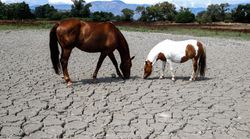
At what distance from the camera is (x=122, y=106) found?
290 inches

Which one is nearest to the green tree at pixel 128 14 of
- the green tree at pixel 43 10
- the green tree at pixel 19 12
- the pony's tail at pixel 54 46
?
the green tree at pixel 43 10

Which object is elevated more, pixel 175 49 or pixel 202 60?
pixel 175 49

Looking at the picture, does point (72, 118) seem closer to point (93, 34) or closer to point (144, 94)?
point (144, 94)

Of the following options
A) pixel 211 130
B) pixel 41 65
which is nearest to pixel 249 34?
pixel 41 65

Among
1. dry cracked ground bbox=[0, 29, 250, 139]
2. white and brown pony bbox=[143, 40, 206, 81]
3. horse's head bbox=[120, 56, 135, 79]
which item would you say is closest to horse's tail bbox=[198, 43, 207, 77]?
white and brown pony bbox=[143, 40, 206, 81]

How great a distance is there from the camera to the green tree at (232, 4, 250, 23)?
198ft

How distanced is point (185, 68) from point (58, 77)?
198 inches

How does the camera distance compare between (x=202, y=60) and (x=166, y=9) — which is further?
(x=166, y=9)

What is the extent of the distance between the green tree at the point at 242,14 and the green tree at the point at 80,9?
27048 mm

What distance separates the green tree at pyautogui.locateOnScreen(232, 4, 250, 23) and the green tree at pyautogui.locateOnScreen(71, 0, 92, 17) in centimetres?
2705

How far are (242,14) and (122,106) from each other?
59616mm

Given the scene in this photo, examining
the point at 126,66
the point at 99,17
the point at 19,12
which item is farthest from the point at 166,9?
the point at 126,66

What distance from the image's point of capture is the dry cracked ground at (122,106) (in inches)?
233

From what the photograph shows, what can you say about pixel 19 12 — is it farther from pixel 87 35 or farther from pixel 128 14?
pixel 87 35
